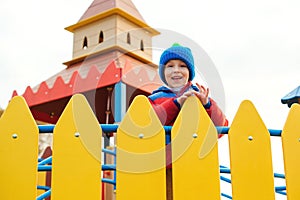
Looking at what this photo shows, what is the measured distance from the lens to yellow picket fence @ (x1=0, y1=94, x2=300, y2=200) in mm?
1587

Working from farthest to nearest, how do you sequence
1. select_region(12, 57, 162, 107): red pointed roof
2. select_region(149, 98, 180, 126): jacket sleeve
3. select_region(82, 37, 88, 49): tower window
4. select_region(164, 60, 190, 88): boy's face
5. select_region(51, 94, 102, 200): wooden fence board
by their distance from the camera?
select_region(82, 37, 88, 49): tower window → select_region(12, 57, 162, 107): red pointed roof → select_region(164, 60, 190, 88): boy's face → select_region(149, 98, 180, 126): jacket sleeve → select_region(51, 94, 102, 200): wooden fence board

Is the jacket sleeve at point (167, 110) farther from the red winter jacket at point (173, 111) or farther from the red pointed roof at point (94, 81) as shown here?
the red pointed roof at point (94, 81)

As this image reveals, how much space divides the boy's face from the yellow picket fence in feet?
1.71

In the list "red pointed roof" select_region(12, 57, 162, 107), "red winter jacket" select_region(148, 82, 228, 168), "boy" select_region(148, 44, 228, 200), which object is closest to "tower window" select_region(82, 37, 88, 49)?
"red pointed roof" select_region(12, 57, 162, 107)

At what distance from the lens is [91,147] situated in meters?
1.62

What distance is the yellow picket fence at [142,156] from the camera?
5.21 feet

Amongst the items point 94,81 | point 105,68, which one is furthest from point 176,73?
point 105,68

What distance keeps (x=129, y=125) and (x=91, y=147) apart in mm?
174

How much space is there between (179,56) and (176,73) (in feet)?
0.34

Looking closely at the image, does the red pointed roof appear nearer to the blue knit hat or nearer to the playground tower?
the playground tower

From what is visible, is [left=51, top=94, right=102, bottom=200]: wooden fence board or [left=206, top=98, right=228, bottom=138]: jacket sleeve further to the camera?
[left=206, top=98, right=228, bottom=138]: jacket sleeve

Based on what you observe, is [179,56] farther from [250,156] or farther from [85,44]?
[85,44]

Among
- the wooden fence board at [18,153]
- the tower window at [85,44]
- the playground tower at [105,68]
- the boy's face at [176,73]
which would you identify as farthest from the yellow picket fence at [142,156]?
the tower window at [85,44]

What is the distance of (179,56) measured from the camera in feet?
7.41
